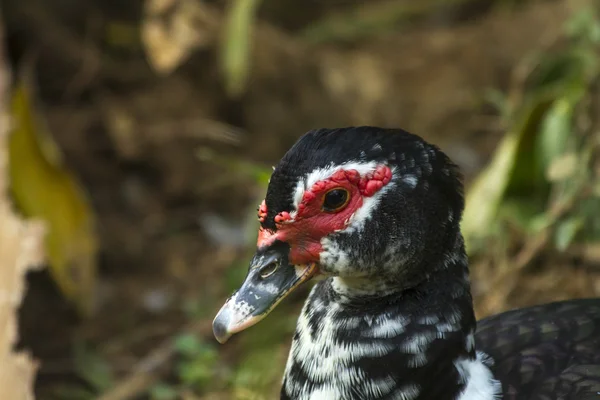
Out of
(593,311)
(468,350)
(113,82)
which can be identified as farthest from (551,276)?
(113,82)

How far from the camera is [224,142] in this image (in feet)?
13.9

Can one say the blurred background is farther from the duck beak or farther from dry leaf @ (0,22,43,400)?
the duck beak

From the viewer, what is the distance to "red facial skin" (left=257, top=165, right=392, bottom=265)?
A: 1.80m

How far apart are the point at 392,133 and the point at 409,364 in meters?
0.53

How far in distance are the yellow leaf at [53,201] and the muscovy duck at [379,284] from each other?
159cm

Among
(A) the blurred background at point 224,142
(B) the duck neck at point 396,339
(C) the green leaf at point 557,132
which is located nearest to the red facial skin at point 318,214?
(B) the duck neck at point 396,339

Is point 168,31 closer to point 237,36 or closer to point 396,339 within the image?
point 237,36

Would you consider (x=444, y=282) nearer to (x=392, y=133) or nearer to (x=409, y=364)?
(x=409, y=364)

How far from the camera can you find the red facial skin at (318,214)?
1799mm

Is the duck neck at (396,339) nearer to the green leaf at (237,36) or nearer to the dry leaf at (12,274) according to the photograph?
the dry leaf at (12,274)

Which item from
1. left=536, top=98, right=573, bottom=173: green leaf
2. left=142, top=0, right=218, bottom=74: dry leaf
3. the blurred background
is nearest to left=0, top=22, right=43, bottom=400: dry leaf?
the blurred background

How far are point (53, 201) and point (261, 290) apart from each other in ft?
6.01

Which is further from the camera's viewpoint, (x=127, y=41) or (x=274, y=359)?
(x=127, y=41)

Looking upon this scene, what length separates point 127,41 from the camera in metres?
4.44
